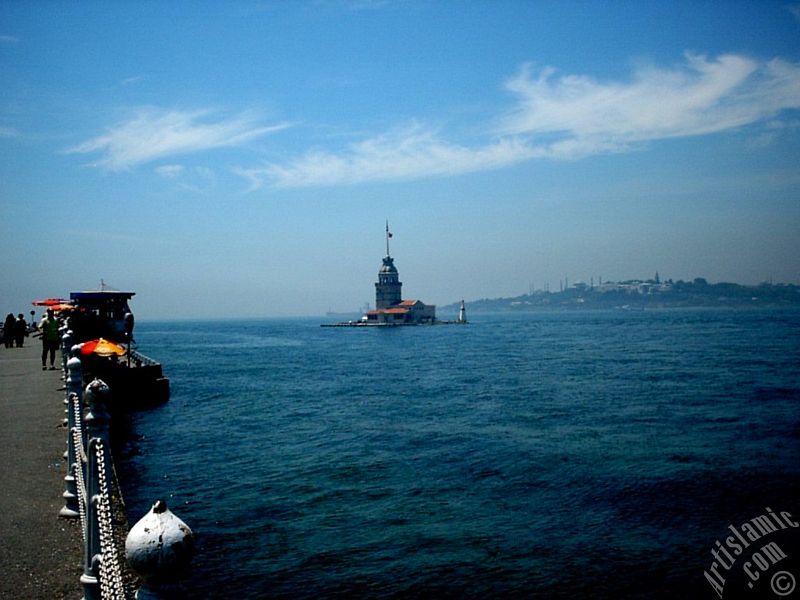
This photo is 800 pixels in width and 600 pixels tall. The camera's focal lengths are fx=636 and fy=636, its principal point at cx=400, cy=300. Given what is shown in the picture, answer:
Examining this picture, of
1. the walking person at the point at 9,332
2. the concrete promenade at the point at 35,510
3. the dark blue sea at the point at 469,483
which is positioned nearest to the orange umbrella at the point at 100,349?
the dark blue sea at the point at 469,483

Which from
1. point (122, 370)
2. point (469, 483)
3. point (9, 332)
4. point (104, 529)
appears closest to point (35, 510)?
point (104, 529)

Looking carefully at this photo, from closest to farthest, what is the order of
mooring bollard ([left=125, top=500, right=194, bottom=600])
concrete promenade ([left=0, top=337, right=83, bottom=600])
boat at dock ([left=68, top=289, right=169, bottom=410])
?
mooring bollard ([left=125, top=500, right=194, bottom=600]) → concrete promenade ([left=0, top=337, right=83, bottom=600]) → boat at dock ([left=68, top=289, right=169, bottom=410])

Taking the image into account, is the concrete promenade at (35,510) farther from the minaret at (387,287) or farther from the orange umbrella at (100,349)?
the minaret at (387,287)

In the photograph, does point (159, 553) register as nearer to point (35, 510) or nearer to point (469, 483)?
point (35, 510)

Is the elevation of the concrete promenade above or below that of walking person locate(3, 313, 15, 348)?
below

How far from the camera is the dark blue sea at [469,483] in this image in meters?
12.2

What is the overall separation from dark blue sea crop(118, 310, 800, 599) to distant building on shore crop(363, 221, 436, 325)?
13646 centimetres

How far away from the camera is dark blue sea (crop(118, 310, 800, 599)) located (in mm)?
A: 12152

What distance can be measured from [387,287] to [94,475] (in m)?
184

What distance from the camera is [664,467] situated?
1952 cm

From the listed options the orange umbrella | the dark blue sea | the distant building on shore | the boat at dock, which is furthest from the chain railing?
the distant building on shore

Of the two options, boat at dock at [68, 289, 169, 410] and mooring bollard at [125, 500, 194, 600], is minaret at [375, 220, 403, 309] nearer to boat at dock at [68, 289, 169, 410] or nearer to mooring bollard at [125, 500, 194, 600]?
boat at dock at [68, 289, 169, 410]

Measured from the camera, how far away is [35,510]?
28.5 feet

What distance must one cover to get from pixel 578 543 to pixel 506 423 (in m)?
13.5
